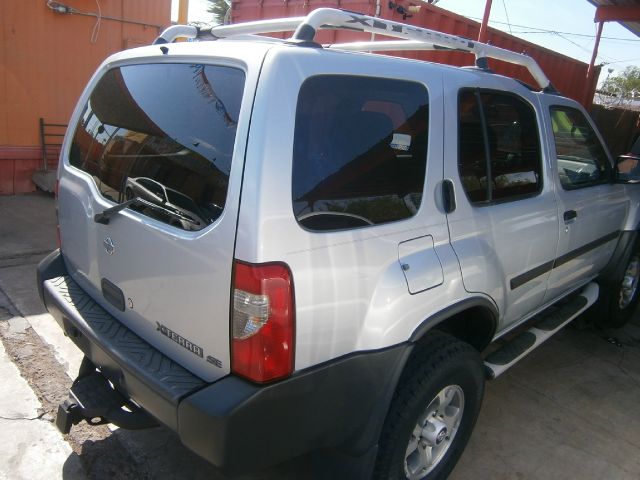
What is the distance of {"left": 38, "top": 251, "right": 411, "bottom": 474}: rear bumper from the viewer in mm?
1667

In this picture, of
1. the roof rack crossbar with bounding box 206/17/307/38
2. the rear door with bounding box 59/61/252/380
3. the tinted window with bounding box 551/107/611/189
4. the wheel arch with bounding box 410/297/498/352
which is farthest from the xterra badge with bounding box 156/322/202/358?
the tinted window with bounding box 551/107/611/189

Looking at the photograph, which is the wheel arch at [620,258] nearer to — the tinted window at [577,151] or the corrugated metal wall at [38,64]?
the tinted window at [577,151]

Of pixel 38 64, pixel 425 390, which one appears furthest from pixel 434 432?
pixel 38 64

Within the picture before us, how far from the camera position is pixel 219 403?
1664 millimetres

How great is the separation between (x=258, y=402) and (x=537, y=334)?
2.18 meters

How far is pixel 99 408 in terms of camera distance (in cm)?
218

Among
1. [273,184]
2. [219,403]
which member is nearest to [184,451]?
[219,403]

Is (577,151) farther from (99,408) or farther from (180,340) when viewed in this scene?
(99,408)

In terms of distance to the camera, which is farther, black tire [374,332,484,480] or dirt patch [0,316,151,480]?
dirt patch [0,316,151,480]

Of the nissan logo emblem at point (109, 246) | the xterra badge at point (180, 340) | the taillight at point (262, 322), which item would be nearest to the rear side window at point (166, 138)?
the nissan logo emblem at point (109, 246)

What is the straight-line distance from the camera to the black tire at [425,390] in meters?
2.07

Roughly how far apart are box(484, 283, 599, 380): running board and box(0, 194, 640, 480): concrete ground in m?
0.40

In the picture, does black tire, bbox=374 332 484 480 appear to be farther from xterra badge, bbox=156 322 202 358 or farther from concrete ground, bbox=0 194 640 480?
xterra badge, bbox=156 322 202 358

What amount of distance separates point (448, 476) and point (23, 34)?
743 centimetres
